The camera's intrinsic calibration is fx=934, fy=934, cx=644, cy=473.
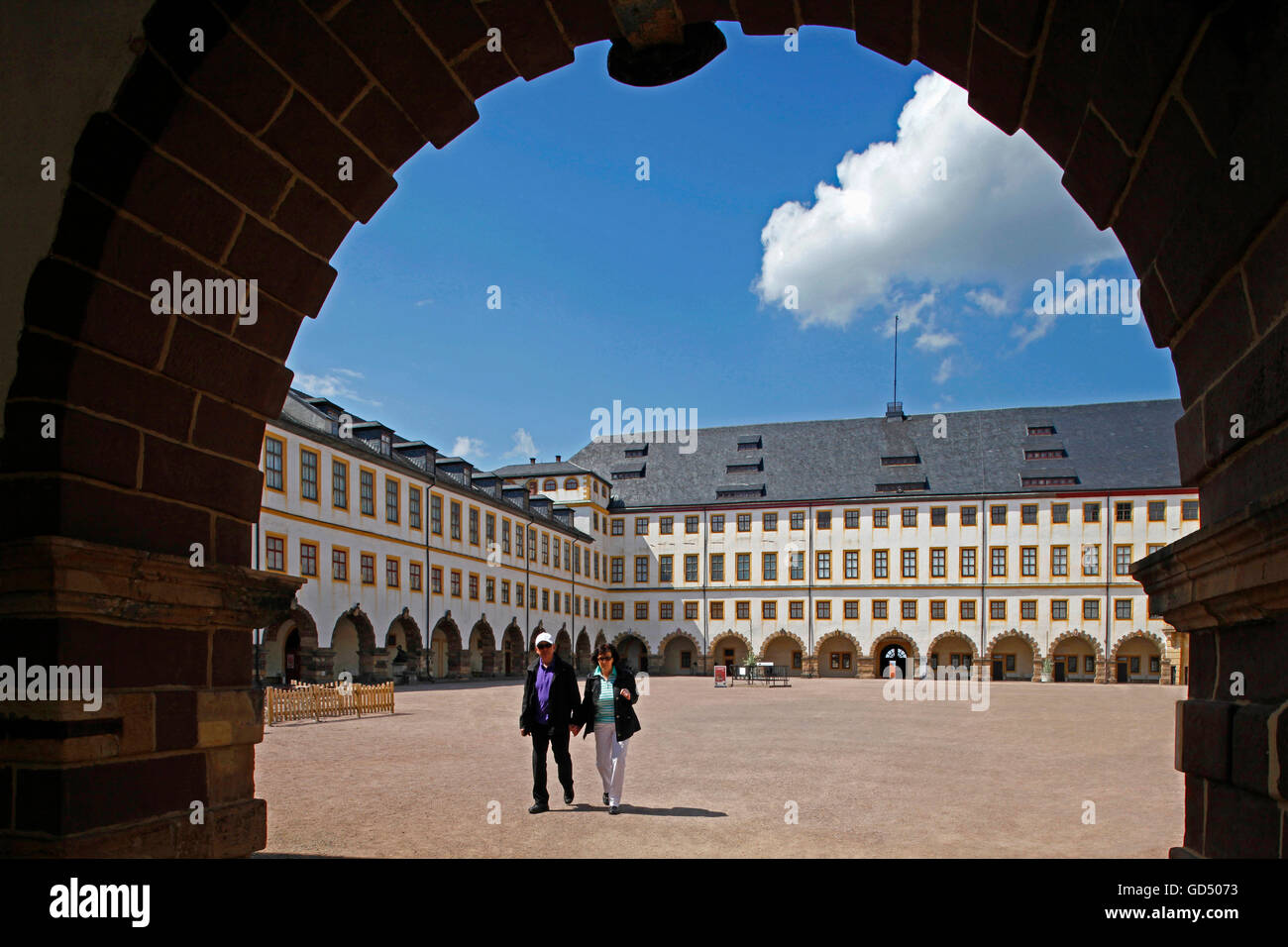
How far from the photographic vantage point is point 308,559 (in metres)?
32.0

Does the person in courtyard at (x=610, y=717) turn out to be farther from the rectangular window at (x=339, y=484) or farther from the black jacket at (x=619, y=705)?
the rectangular window at (x=339, y=484)

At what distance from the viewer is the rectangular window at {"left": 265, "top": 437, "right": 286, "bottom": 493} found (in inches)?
1176

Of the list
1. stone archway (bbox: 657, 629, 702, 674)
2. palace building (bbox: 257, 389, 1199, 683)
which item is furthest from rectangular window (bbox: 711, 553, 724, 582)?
stone archway (bbox: 657, 629, 702, 674)

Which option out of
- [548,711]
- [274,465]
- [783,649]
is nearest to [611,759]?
[548,711]

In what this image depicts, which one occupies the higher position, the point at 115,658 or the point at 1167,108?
the point at 1167,108

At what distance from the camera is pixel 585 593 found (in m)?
59.1

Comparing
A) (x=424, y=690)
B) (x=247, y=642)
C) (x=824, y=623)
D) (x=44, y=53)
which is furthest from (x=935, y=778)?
(x=824, y=623)

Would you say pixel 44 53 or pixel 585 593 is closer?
pixel 44 53

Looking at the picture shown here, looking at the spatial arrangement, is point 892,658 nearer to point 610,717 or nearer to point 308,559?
point 308,559

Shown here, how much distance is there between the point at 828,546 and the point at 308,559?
1380 inches
